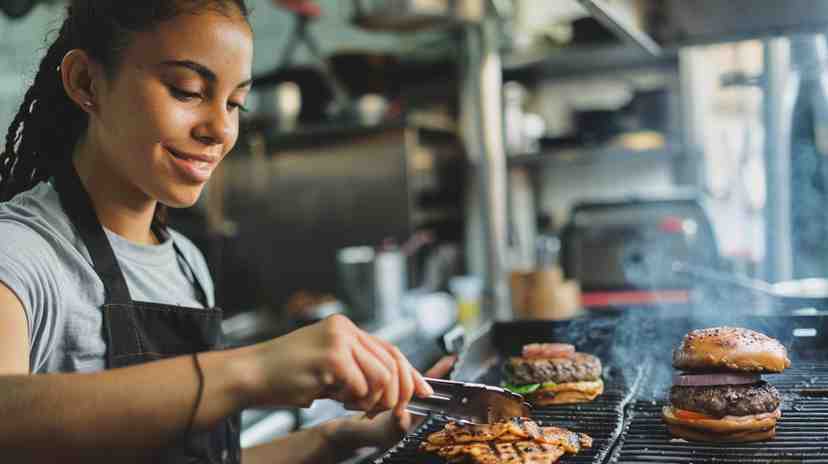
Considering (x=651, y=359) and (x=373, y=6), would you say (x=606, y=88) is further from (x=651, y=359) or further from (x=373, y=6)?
(x=651, y=359)

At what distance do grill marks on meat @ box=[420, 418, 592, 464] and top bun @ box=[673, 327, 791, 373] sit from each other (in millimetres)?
347

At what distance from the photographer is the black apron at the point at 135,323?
180 cm

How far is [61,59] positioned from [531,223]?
18.2 ft

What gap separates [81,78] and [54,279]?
1.40 feet

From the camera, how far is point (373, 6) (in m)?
4.88

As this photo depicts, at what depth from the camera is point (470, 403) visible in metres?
1.79

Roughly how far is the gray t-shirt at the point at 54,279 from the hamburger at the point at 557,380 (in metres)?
0.98

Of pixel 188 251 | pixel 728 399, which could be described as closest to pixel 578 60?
pixel 188 251

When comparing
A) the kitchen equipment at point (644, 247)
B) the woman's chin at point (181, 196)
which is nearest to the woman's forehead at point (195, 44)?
the woman's chin at point (181, 196)

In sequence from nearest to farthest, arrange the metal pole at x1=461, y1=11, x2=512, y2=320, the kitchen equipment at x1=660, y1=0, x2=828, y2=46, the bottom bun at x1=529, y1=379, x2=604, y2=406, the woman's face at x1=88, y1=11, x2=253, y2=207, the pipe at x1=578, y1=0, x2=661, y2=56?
the woman's face at x1=88, y1=11, x2=253, y2=207 < the pipe at x1=578, y1=0, x2=661, y2=56 < the bottom bun at x1=529, y1=379, x2=604, y2=406 < the kitchen equipment at x1=660, y1=0, x2=828, y2=46 < the metal pole at x1=461, y1=11, x2=512, y2=320

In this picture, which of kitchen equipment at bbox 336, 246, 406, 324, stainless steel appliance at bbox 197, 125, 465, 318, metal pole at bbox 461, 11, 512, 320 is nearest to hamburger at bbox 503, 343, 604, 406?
metal pole at bbox 461, 11, 512, 320

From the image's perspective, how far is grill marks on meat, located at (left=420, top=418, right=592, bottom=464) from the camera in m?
1.73

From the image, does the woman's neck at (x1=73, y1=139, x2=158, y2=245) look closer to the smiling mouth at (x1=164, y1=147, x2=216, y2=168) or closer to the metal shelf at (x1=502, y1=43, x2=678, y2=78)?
the smiling mouth at (x1=164, y1=147, x2=216, y2=168)

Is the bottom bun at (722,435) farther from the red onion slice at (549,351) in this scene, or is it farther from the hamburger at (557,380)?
the red onion slice at (549,351)
